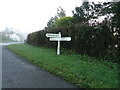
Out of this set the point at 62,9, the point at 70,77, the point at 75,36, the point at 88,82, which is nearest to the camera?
the point at 88,82

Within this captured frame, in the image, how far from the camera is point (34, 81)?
6969 mm

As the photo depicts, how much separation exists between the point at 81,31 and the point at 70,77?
6.76 metres

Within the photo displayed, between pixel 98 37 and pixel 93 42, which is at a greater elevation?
pixel 98 37

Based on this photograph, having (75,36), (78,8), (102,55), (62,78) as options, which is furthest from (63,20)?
(62,78)

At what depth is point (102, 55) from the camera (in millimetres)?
11570

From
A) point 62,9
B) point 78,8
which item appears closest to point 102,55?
point 78,8

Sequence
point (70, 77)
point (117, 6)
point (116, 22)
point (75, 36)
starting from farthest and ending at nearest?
point (75, 36), point (117, 6), point (116, 22), point (70, 77)

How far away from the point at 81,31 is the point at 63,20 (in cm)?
1110

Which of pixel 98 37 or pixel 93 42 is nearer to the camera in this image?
pixel 98 37

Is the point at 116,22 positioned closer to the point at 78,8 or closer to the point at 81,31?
the point at 81,31

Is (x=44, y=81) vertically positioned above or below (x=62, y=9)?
below

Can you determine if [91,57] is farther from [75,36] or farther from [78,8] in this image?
[78,8]

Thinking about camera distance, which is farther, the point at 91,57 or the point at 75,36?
the point at 75,36

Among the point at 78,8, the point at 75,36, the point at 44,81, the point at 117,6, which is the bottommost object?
the point at 44,81
